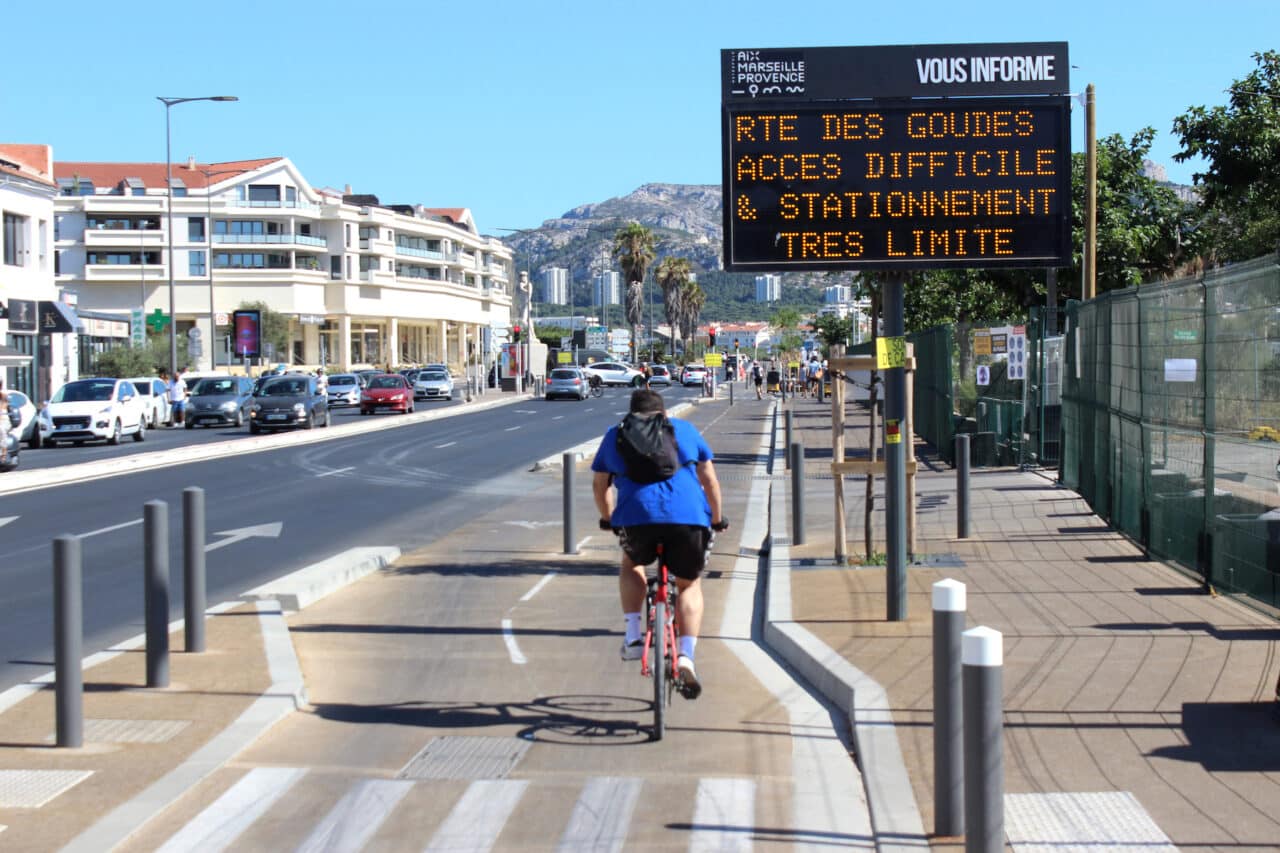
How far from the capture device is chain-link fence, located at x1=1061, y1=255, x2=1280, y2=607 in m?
9.30

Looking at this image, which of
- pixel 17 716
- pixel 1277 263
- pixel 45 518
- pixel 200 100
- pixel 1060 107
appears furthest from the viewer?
pixel 200 100

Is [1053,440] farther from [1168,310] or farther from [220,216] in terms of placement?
[220,216]

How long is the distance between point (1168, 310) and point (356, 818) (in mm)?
7977

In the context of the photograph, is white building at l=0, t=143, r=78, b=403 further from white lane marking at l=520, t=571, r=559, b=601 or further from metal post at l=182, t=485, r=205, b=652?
metal post at l=182, t=485, r=205, b=652

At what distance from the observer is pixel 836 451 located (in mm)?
12547

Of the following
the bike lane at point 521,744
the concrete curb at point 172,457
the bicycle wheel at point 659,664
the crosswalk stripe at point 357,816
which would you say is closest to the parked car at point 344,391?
the concrete curb at point 172,457

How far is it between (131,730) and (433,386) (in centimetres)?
5922

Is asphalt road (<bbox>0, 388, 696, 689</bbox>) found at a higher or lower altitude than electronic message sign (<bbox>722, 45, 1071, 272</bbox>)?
lower

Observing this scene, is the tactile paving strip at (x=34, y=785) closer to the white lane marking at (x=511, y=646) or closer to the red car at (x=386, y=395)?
the white lane marking at (x=511, y=646)

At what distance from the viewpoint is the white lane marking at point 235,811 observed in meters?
5.62

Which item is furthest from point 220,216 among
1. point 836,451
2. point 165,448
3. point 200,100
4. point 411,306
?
point 836,451

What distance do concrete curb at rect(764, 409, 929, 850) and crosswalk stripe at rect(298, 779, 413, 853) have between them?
6.57 ft

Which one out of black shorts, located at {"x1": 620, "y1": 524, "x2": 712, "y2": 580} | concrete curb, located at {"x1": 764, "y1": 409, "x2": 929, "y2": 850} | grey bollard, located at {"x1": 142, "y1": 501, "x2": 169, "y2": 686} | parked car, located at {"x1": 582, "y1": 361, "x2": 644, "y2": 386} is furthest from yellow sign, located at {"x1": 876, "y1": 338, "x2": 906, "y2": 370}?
parked car, located at {"x1": 582, "y1": 361, "x2": 644, "y2": 386}

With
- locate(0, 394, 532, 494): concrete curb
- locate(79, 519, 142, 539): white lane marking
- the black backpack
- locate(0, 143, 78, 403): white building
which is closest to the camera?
the black backpack
